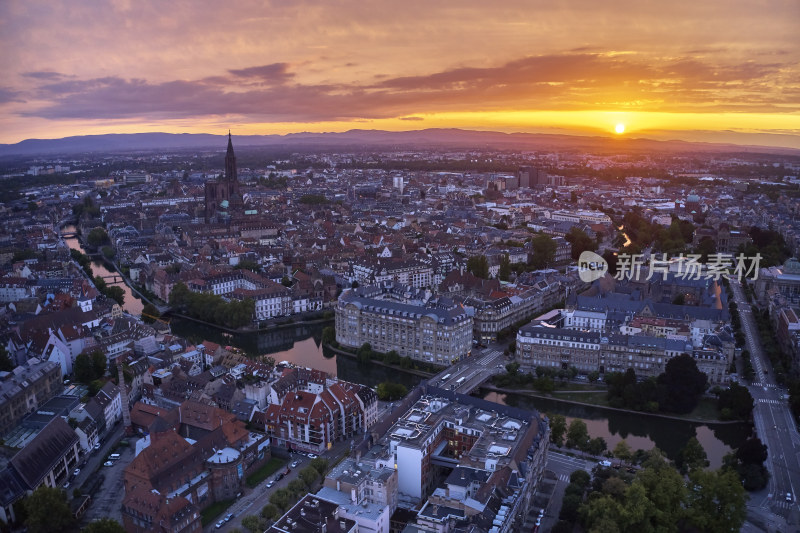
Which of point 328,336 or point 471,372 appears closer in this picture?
point 471,372

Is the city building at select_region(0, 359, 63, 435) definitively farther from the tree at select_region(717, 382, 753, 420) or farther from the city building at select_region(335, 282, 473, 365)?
the tree at select_region(717, 382, 753, 420)

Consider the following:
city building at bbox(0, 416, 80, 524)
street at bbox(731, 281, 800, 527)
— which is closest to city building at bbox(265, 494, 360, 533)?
city building at bbox(0, 416, 80, 524)

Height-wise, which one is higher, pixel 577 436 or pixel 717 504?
pixel 717 504

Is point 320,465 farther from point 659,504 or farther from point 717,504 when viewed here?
point 717,504

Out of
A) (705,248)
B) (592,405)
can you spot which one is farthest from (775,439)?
(705,248)

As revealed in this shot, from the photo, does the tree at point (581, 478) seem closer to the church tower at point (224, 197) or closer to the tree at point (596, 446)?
the tree at point (596, 446)

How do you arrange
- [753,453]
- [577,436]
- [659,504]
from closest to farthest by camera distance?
[659,504] → [753,453] → [577,436]
